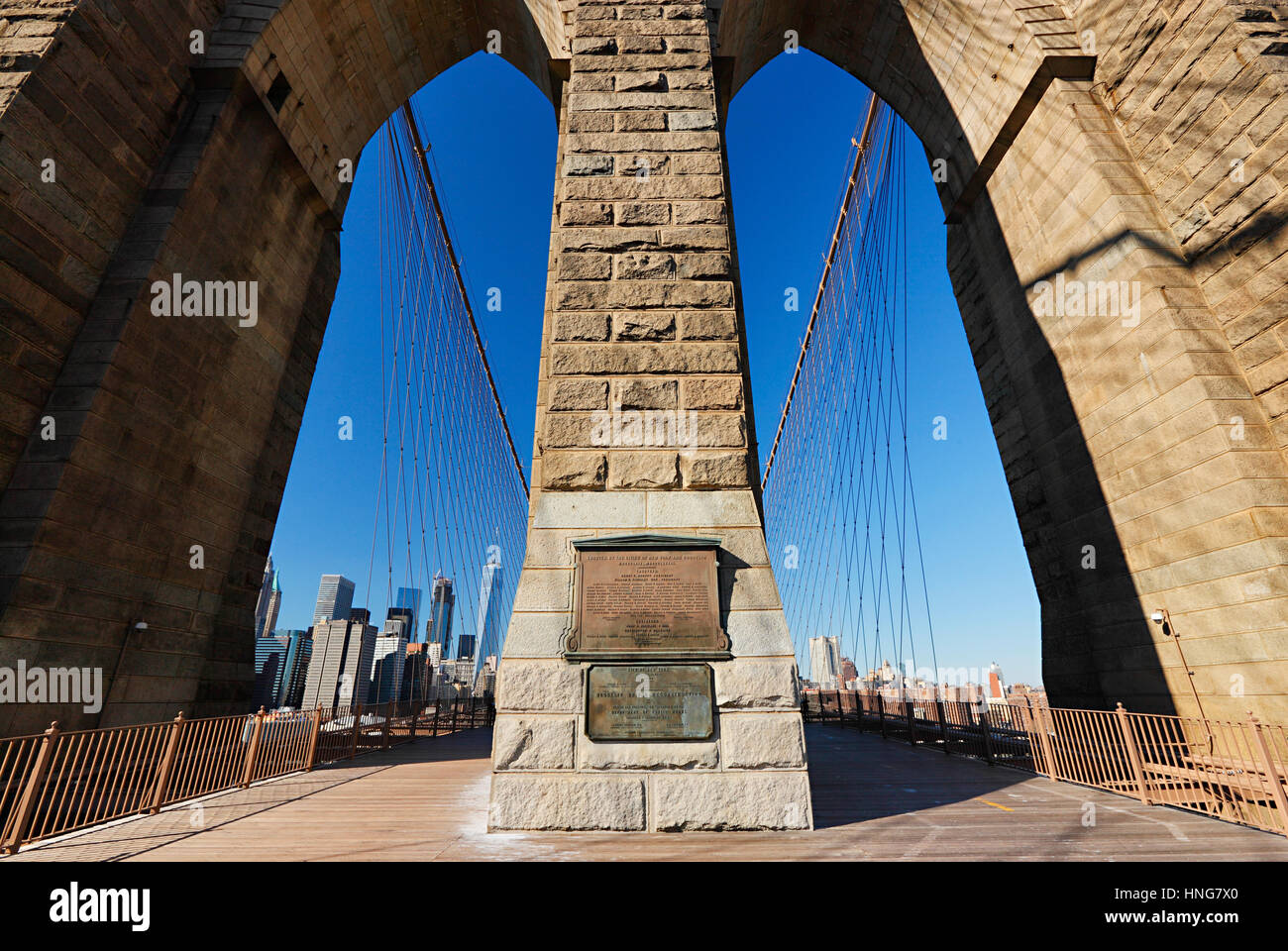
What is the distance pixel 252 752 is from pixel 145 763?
1.46 meters

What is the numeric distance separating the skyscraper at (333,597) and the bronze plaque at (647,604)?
200962 mm

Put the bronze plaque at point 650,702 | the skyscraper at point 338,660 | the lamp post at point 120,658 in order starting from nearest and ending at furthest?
the bronze plaque at point 650,702
the lamp post at point 120,658
the skyscraper at point 338,660

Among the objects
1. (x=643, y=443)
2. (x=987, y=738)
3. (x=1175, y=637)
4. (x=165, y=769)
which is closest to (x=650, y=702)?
(x=643, y=443)

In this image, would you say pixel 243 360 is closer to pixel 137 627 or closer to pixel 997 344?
pixel 137 627

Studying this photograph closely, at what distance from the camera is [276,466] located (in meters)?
10.9

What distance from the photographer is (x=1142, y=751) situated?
6.41 meters

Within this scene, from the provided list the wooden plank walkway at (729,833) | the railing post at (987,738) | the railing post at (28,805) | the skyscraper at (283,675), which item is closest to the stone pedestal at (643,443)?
the wooden plank walkway at (729,833)

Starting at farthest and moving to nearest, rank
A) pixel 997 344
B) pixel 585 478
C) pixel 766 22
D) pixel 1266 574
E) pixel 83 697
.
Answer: pixel 766 22 → pixel 997 344 → pixel 83 697 → pixel 1266 574 → pixel 585 478

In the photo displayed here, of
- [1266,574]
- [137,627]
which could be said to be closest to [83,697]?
[137,627]

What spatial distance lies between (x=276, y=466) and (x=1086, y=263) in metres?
14.5

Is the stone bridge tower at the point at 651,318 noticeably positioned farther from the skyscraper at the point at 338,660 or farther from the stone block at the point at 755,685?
the skyscraper at the point at 338,660

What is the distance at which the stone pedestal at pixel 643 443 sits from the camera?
3.88 meters

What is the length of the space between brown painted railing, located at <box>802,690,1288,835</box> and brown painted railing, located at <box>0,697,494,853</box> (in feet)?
28.5

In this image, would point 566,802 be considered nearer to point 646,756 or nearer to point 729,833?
point 646,756
